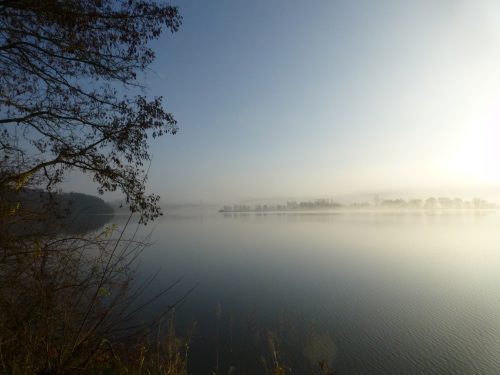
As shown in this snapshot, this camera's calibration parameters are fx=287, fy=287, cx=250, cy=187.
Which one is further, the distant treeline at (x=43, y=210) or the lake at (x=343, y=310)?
the lake at (x=343, y=310)

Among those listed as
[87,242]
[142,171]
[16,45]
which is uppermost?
[16,45]

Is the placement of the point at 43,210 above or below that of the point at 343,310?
above

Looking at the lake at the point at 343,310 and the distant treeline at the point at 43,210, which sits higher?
the distant treeline at the point at 43,210

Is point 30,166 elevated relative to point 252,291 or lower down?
elevated

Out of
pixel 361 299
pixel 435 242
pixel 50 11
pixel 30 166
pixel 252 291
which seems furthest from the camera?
pixel 435 242

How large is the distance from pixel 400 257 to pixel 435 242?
399 inches

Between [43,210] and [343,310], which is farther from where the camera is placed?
[343,310]

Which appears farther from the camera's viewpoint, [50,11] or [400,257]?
[400,257]

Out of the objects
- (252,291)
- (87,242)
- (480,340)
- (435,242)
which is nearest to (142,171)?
(87,242)

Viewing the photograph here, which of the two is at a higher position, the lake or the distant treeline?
the distant treeline

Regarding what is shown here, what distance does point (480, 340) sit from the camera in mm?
8930

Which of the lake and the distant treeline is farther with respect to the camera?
the lake

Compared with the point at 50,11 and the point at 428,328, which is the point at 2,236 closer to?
the point at 50,11

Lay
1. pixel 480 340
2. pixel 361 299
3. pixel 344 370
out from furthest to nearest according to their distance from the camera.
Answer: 1. pixel 361 299
2. pixel 480 340
3. pixel 344 370
